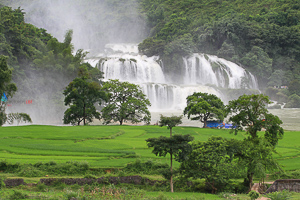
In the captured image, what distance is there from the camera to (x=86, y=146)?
21.5m

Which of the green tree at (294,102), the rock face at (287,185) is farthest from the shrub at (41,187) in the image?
the green tree at (294,102)

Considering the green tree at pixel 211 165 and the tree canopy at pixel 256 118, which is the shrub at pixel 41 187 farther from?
the tree canopy at pixel 256 118

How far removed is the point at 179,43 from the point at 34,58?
35.1m

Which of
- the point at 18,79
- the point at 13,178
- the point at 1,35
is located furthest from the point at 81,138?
the point at 1,35

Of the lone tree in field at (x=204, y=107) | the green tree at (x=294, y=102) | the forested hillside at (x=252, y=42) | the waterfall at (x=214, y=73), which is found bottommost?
the lone tree in field at (x=204, y=107)

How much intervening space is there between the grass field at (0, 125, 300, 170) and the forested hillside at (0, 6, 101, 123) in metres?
20.3

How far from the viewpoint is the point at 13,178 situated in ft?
45.0

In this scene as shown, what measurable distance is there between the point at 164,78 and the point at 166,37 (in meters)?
24.5

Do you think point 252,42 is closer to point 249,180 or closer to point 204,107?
point 204,107

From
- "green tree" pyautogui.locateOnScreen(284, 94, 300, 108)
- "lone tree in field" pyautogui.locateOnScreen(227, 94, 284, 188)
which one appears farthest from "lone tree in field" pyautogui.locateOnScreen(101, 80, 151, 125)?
"green tree" pyautogui.locateOnScreen(284, 94, 300, 108)

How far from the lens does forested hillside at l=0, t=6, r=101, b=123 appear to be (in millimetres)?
46350

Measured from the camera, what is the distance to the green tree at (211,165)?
1470cm

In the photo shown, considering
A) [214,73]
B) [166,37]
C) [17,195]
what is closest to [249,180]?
[17,195]

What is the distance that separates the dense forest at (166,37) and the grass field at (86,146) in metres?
11.1
